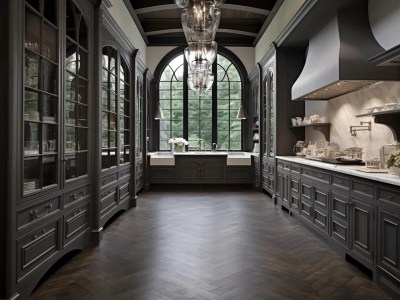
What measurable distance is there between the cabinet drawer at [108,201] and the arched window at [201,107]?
4.39 metres

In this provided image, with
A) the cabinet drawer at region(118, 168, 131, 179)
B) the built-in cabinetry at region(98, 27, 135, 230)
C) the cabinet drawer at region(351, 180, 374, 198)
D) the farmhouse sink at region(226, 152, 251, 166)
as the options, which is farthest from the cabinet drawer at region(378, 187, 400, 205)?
the farmhouse sink at region(226, 152, 251, 166)

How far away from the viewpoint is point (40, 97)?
9.27ft

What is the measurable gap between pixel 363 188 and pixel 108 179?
10.5ft

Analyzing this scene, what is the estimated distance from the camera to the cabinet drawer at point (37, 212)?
249 centimetres

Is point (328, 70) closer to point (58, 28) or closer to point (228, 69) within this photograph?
point (58, 28)

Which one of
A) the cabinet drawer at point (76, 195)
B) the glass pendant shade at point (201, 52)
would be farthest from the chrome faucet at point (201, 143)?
the cabinet drawer at point (76, 195)

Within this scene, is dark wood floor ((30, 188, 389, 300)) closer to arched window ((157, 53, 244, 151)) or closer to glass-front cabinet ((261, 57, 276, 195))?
glass-front cabinet ((261, 57, 276, 195))

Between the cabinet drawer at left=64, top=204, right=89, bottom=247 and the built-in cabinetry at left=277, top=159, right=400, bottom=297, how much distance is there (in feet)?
9.05

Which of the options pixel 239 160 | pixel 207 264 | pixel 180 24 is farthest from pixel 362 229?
pixel 180 24

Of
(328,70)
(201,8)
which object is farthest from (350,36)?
(201,8)

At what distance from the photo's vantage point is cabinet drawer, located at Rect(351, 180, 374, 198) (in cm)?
300

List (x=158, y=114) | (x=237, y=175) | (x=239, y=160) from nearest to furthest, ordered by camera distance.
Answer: (x=239, y=160) → (x=237, y=175) → (x=158, y=114)

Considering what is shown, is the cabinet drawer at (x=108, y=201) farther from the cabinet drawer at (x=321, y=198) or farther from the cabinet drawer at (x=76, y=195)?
the cabinet drawer at (x=321, y=198)

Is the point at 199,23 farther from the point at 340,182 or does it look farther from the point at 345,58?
the point at 340,182
